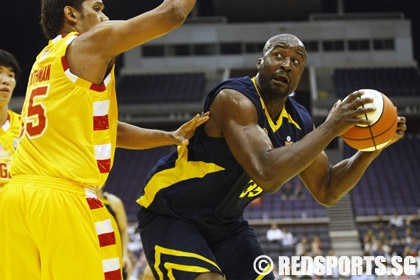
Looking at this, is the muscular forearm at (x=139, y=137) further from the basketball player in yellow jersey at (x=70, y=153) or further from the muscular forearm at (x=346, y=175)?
the muscular forearm at (x=346, y=175)

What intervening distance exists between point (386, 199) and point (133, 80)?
1393cm

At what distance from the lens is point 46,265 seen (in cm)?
272

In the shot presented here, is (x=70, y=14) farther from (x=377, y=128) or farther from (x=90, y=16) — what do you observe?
(x=377, y=128)

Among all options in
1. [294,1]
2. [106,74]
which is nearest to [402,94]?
[294,1]

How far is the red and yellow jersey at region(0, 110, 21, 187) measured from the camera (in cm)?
411

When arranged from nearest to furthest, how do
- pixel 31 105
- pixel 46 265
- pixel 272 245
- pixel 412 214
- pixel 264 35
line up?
pixel 46 265 < pixel 31 105 < pixel 272 245 < pixel 412 214 < pixel 264 35

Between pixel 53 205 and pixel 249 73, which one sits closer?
pixel 53 205

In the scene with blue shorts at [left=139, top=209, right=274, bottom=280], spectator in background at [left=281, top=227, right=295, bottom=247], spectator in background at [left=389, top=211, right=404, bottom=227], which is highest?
blue shorts at [left=139, top=209, right=274, bottom=280]

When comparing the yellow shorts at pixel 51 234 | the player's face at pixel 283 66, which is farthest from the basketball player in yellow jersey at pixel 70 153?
the player's face at pixel 283 66

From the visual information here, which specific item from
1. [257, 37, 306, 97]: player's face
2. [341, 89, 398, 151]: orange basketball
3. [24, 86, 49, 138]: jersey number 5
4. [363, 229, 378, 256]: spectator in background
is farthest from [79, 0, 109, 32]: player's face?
[363, 229, 378, 256]: spectator in background

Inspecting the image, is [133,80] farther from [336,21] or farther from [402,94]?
[402,94]

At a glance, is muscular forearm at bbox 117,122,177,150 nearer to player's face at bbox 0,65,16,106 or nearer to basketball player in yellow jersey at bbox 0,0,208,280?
basketball player in yellow jersey at bbox 0,0,208,280

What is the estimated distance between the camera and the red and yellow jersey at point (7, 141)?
13.5 ft

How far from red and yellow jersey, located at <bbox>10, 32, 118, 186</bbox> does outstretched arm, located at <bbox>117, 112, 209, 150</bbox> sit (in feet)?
2.53
